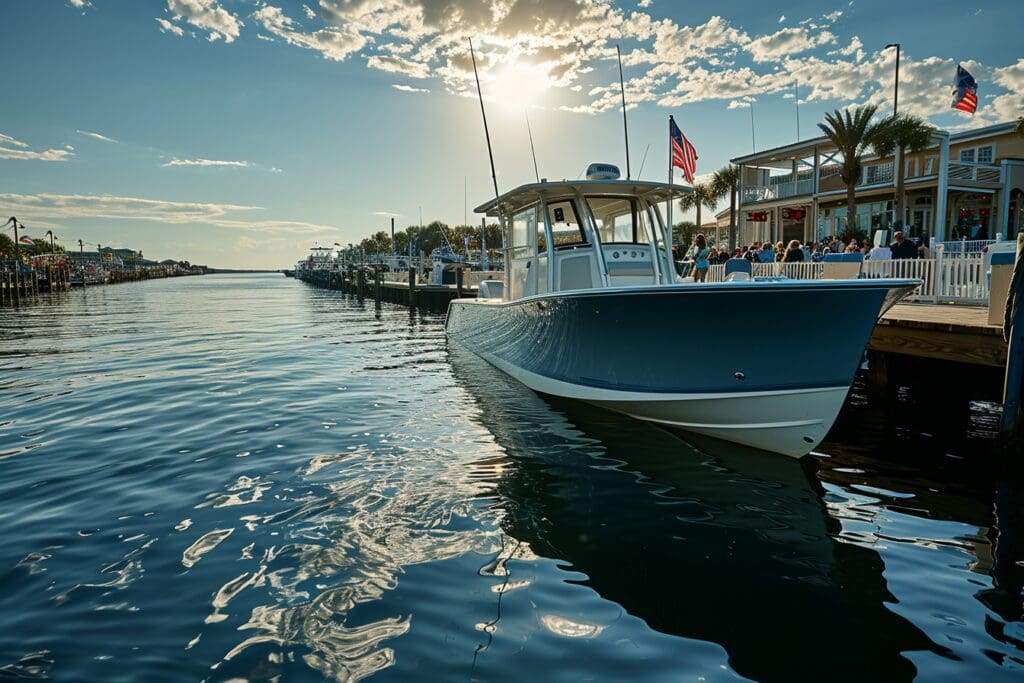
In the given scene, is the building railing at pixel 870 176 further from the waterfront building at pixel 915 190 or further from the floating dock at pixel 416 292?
the floating dock at pixel 416 292

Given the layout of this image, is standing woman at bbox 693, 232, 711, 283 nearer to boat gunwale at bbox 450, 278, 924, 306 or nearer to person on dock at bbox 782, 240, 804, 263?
person on dock at bbox 782, 240, 804, 263

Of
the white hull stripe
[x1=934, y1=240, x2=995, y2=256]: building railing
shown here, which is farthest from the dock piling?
[x1=934, y1=240, x2=995, y2=256]: building railing

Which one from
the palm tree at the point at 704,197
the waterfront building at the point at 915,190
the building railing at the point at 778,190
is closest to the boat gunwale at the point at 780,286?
the waterfront building at the point at 915,190

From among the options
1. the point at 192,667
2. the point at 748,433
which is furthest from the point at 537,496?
the point at 192,667

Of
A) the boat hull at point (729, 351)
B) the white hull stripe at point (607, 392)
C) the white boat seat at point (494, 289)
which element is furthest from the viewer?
the white boat seat at point (494, 289)

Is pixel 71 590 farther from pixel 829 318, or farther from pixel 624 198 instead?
pixel 624 198

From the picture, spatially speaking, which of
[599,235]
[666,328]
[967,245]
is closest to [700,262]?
[599,235]

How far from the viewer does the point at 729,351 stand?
5922mm

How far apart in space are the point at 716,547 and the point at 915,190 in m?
31.2

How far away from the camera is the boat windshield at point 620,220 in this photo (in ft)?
29.5

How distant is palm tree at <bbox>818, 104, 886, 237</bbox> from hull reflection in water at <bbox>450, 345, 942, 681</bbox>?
2560 centimetres

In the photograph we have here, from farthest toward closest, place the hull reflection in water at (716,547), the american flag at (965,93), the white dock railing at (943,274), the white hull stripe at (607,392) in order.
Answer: the american flag at (965,93), the white dock railing at (943,274), the white hull stripe at (607,392), the hull reflection in water at (716,547)

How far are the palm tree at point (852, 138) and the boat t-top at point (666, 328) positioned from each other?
2299cm

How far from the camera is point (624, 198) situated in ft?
29.6
